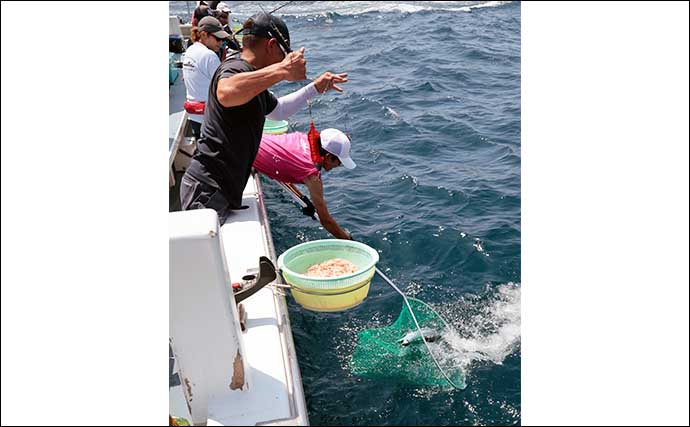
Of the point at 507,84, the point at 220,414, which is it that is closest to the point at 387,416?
the point at 220,414

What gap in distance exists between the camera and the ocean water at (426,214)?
164 inches

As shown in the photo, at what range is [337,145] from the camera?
4766 mm

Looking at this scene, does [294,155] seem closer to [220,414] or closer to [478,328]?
[478,328]

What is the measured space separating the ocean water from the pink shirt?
1.18 metres

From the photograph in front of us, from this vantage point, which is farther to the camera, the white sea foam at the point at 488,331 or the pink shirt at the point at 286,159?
the pink shirt at the point at 286,159

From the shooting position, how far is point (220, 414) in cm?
255

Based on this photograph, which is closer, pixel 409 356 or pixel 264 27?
pixel 264 27

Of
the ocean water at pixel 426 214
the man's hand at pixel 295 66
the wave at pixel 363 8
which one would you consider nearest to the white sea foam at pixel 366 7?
the wave at pixel 363 8

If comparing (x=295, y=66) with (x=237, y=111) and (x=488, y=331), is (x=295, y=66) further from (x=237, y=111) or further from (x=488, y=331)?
(x=488, y=331)

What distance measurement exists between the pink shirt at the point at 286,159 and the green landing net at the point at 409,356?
54.0 inches

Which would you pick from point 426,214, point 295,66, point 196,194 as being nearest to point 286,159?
point 196,194

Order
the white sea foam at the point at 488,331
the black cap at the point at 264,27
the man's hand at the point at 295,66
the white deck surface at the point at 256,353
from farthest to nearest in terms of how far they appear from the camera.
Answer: the white sea foam at the point at 488,331
the black cap at the point at 264,27
the man's hand at the point at 295,66
the white deck surface at the point at 256,353

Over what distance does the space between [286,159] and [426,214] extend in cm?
262

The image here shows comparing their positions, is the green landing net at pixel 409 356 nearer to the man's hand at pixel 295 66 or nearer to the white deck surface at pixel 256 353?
the white deck surface at pixel 256 353
